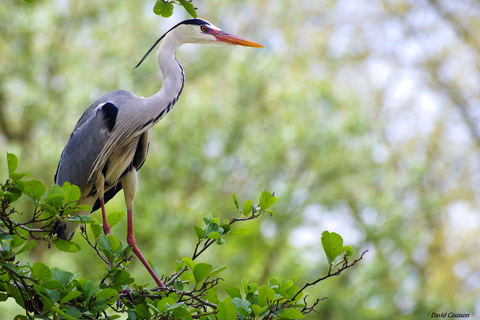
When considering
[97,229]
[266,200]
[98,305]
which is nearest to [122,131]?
[97,229]

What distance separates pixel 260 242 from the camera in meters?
8.61

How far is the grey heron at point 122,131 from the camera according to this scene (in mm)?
3016

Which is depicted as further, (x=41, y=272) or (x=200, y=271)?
(x=200, y=271)

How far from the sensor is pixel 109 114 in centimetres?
318

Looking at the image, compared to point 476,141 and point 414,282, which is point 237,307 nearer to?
point 414,282

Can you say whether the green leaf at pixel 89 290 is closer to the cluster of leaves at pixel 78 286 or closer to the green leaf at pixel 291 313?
the cluster of leaves at pixel 78 286

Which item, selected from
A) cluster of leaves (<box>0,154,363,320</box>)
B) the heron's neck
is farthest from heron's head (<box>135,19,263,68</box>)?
cluster of leaves (<box>0,154,363,320</box>)

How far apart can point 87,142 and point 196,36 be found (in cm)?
78

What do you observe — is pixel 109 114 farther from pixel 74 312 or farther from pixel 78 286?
pixel 74 312

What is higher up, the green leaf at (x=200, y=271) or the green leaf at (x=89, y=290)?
the green leaf at (x=89, y=290)

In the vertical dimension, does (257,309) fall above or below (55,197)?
below

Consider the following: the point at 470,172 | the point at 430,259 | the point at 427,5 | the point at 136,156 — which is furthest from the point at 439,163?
the point at 136,156

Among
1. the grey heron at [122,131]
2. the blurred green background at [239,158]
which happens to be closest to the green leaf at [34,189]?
the grey heron at [122,131]

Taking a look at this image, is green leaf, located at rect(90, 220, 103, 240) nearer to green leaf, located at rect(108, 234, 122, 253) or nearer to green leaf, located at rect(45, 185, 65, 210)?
green leaf, located at rect(108, 234, 122, 253)
